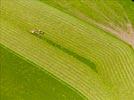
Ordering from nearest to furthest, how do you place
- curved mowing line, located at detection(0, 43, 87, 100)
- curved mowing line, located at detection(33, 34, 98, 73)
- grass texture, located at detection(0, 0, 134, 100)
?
curved mowing line, located at detection(0, 43, 87, 100), grass texture, located at detection(0, 0, 134, 100), curved mowing line, located at detection(33, 34, 98, 73)

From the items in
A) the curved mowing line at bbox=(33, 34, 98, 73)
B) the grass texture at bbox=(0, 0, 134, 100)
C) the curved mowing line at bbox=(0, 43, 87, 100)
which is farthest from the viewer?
the curved mowing line at bbox=(33, 34, 98, 73)

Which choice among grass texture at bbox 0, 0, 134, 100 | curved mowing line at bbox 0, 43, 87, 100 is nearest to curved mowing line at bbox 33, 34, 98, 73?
grass texture at bbox 0, 0, 134, 100

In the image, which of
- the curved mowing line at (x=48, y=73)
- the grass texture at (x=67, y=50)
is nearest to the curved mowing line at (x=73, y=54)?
the grass texture at (x=67, y=50)

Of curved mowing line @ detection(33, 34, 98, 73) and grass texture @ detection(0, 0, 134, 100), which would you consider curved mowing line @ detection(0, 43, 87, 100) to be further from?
curved mowing line @ detection(33, 34, 98, 73)

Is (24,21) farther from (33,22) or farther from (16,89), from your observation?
(16,89)

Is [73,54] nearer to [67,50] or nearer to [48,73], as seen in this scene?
[67,50]

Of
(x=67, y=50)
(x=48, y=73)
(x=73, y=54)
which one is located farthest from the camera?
(x=67, y=50)

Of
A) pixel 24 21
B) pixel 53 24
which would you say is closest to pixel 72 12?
pixel 53 24

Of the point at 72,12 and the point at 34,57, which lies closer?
the point at 34,57

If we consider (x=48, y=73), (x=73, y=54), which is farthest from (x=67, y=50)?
(x=48, y=73)
